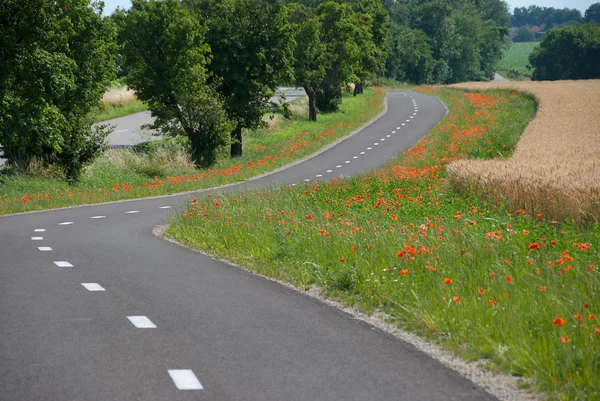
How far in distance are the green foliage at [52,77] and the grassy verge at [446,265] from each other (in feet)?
30.1

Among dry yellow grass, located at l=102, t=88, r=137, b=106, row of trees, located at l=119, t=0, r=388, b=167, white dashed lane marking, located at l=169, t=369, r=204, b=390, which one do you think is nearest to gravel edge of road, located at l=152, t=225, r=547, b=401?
white dashed lane marking, located at l=169, t=369, r=204, b=390

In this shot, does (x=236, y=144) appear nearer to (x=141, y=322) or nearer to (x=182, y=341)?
(x=141, y=322)

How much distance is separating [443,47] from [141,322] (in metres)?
145

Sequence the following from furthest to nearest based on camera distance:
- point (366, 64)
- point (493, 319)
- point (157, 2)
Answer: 1. point (366, 64)
2. point (157, 2)
3. point (493, 319)

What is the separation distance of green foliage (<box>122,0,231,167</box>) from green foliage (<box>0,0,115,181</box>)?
6.19 m

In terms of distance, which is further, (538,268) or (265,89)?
(265,89)

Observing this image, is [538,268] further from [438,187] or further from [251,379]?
[438,187]

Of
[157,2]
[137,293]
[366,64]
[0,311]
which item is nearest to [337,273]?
[137,293]

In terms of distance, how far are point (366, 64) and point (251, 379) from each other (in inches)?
2929

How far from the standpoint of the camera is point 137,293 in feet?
35.4

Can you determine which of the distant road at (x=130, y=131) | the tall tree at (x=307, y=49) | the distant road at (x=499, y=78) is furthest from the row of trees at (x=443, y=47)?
the tall tree at (x=307, y=49)

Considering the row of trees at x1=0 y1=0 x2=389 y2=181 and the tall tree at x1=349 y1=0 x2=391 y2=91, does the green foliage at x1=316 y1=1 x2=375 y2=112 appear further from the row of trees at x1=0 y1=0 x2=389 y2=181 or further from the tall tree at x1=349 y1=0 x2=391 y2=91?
the tall tree at x1=349 y1=0 x2=391 y2=91

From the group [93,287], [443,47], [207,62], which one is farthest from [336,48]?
[443,47]

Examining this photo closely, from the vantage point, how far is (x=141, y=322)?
29.4ft
